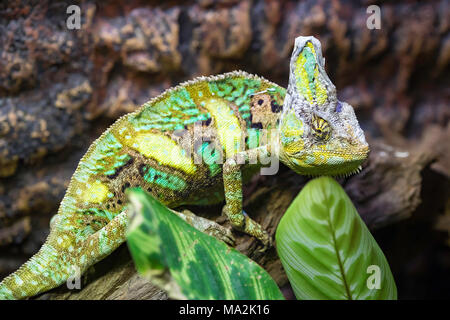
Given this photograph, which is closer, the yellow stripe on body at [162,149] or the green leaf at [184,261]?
the green leaf at [184,261]

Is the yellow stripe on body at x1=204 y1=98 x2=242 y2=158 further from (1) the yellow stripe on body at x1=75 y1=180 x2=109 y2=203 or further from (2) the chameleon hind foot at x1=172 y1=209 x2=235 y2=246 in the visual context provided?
(1) the yellow stripe on body at x1=75 y1=180 x2=109 y2=203

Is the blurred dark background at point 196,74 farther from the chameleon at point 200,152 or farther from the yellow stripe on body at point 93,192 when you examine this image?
the yellow stripe on body at point 93,192

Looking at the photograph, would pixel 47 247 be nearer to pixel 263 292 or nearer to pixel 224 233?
pixel 224 233

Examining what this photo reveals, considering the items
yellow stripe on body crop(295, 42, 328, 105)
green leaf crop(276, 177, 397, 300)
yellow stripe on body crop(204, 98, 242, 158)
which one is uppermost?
yellow stripe on body crop(295, 42, 328, 105)

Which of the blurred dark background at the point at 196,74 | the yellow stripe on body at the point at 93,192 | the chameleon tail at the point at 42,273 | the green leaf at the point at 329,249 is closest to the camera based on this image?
the green leaf at the point at 329,249

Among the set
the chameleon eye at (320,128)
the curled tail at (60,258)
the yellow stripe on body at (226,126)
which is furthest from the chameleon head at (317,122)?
the curled tail at (60,258)

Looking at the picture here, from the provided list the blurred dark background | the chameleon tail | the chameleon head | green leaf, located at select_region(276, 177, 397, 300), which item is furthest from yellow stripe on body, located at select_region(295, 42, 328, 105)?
the chameleon tail
